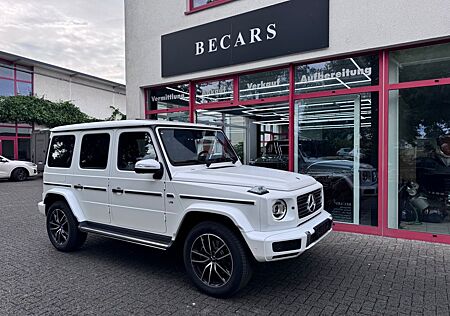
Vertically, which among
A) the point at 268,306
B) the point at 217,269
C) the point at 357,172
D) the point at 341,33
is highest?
the point at 341,33

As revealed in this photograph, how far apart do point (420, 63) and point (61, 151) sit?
21.4 feet

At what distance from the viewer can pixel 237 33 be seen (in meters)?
7.88

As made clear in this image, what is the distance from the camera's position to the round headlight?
142 inches

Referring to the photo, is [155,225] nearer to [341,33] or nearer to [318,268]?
[318,268]

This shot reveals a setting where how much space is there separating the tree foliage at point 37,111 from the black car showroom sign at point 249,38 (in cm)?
1726

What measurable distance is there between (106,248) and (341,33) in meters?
5.88

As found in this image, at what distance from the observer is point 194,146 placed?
4.80 m

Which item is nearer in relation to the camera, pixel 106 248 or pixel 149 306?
pixel 149 306

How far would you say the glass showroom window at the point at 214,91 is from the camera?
845 centimetres

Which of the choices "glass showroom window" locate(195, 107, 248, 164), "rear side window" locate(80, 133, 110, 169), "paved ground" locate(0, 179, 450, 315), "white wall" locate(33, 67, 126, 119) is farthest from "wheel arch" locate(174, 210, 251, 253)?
"white wall" locate(33, 67, 126, 119)

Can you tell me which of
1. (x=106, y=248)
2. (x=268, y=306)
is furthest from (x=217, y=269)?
(x=106, y=248)

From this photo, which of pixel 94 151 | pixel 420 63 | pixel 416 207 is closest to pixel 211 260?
pixel 94 151

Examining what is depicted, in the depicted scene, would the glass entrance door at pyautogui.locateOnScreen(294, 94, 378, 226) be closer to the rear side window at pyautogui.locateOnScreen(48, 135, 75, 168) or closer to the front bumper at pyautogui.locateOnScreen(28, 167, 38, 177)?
the rear side window at pyautogui.locateOnScreen(48, 135, 75, 168)

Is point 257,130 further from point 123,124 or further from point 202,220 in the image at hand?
point 202,220
